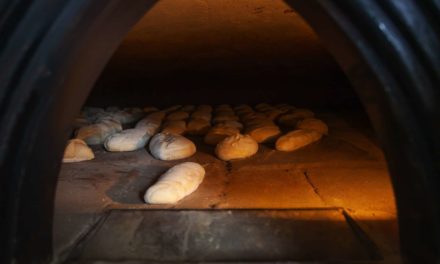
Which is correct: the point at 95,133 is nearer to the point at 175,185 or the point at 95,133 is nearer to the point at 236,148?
the point at 236,148

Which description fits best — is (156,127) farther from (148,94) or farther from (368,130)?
(368,130)

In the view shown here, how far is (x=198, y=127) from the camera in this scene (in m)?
2.49

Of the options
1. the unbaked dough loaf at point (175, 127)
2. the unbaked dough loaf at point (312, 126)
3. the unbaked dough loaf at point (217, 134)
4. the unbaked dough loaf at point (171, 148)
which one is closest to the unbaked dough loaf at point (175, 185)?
the unbaked dough loaf at point (171, 148)

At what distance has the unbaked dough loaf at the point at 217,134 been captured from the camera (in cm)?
226

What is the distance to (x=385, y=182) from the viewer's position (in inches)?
64.9

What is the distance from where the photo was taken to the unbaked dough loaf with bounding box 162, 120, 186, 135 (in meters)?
2.41

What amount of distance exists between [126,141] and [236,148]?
608mm

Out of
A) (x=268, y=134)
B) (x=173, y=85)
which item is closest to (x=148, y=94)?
(x=173, y=85)

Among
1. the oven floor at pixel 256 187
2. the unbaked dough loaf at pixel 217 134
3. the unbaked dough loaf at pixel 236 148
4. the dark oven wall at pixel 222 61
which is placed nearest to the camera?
the oven floor at pixel 256 187

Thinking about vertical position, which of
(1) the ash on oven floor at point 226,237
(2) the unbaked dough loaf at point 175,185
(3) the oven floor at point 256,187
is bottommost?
(3) the oven floor at point 256,187

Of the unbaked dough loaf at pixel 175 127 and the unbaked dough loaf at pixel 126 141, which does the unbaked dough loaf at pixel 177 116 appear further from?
the unbaked dough loaf at pixel 126 141

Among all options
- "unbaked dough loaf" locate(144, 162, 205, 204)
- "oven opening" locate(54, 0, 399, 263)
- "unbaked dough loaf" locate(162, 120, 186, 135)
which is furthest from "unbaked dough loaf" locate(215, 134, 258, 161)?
"unbaked dough loaf" locate(162, 120, 186, 135)

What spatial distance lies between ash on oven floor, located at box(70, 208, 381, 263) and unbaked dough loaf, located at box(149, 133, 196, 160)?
629 mm

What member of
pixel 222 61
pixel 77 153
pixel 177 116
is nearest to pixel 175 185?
pixel 77 153
